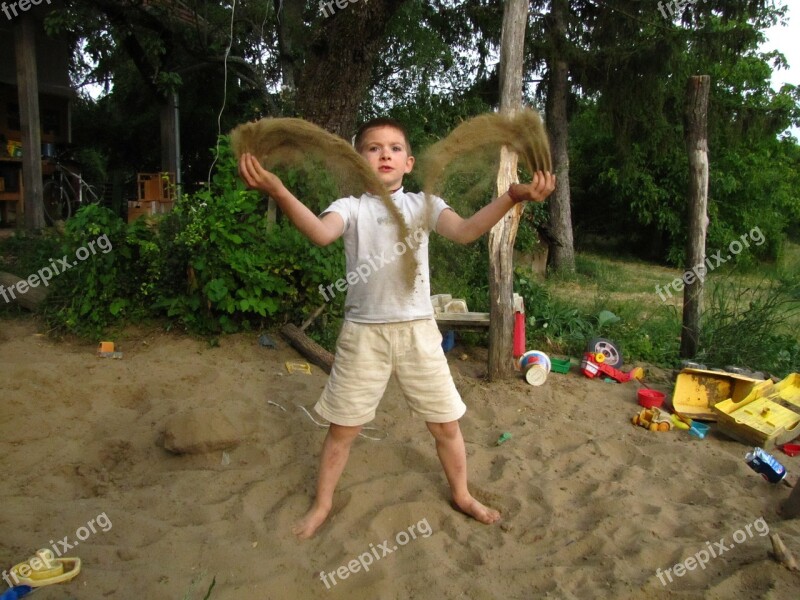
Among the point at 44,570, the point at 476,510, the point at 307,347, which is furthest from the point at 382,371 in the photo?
the point at 307,347

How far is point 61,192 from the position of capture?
413 inches

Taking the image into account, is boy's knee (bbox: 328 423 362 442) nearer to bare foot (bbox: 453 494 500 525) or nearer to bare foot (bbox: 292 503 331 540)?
bare foot (bbox: 292 503 331 540)

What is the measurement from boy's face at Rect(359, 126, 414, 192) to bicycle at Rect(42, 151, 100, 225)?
907 cm

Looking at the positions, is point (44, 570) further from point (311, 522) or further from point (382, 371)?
point (382, 371)

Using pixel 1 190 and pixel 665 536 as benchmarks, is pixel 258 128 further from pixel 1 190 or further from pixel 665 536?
pixel 1 190

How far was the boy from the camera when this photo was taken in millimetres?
2477

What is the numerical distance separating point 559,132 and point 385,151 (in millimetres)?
9629

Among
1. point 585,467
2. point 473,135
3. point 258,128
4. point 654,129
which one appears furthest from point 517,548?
point 654,129

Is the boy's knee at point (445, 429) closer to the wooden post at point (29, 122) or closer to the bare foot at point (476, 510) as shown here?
the bare foot at point (476, 510)

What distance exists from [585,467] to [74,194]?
10.5 meters

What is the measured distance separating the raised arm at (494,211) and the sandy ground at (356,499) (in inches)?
46.5

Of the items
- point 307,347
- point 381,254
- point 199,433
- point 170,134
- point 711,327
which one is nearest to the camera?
point 381,254

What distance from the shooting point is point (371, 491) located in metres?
2.81

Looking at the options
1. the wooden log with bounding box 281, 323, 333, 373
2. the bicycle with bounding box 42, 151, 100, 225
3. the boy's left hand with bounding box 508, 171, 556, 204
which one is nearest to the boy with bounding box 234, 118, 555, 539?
the boy's left hand with bounding box 508, 171, 556, 204
